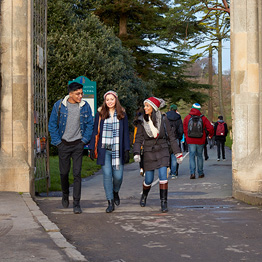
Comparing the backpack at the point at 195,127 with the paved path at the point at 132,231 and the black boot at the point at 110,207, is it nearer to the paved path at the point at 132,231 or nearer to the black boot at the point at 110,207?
the paved path at the point at 132,231

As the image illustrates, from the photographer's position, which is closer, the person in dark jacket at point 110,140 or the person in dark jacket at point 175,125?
the person in dark jacket at point 110,140

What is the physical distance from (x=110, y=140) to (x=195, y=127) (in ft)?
21.4

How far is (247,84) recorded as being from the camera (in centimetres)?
1081

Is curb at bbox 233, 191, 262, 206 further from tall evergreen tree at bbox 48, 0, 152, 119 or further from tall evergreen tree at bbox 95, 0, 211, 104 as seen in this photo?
tall evergreen tree at bbox 95, 0, 211, 104

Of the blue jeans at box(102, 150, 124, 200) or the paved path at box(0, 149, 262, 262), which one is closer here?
the paved path at box(0, 149, 262, 262)

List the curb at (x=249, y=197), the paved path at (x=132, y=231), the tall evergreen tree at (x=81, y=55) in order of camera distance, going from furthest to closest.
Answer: the tall evergreen tree at (x=81, y=55), the curb at (x=249, y=197), the paved path at (x=132, y=231)

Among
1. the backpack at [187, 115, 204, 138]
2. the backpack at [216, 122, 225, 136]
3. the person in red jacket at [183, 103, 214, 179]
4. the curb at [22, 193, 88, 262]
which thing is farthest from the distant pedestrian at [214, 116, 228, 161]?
the curb at [22, 193, 88, 262]

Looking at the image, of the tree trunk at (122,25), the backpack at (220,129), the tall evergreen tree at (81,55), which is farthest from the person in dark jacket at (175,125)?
the tree trunk at (122,25)

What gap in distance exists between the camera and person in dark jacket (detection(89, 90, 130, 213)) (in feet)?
29.3

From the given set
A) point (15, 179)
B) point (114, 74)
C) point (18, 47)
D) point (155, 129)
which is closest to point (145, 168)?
point (155, 129)

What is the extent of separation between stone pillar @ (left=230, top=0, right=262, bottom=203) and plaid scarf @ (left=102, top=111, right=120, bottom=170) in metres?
2.83

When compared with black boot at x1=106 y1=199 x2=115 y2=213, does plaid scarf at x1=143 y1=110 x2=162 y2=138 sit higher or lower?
higher

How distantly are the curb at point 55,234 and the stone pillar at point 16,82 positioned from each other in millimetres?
1416

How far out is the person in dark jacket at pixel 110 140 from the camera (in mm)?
8938
